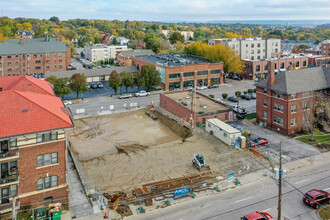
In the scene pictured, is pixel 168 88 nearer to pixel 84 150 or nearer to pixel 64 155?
pixel 84 150

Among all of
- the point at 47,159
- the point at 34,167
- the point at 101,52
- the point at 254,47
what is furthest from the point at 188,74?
the point at 34,167

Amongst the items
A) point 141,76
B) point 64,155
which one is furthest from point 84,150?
point 141,76

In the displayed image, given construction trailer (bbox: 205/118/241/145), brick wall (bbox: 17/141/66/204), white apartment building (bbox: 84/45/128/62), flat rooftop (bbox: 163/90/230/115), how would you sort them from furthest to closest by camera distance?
white apartment building (bbox: 84/45/128/62) → flat rooftop (bbox: 163/90/230/115) → construction trailer (bbox: 205/118/241/145) → brick wall (bbox: 17/141/66/204)

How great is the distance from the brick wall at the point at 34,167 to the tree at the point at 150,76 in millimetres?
52358

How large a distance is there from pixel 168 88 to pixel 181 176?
170 ft

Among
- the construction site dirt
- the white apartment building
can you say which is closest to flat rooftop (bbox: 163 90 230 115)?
the construction site dirt

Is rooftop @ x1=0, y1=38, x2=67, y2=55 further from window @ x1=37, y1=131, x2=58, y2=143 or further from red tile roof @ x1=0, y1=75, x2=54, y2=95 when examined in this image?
window @ x1=37, y1=131, x2=58, y2=143

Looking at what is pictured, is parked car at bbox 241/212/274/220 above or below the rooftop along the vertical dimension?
below

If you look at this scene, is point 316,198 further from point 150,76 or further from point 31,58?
point 31,58

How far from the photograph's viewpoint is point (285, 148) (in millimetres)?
45375

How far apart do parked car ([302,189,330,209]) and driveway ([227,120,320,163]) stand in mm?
10278

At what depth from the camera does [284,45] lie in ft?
571

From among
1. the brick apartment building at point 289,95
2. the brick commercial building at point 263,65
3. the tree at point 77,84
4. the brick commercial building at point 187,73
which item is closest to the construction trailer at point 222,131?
the brick apartment building at point 289,95

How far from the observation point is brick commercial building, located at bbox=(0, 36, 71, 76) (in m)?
99.9
